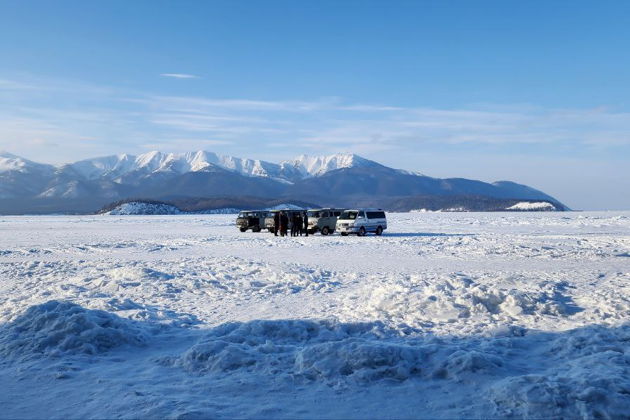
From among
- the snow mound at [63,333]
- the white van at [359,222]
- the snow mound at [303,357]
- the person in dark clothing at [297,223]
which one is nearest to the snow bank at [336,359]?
the snow mound at [303,357]

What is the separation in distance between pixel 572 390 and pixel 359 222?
27.5 metres

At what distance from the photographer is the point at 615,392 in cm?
611

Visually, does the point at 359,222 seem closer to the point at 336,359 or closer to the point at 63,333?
the point at 63,333

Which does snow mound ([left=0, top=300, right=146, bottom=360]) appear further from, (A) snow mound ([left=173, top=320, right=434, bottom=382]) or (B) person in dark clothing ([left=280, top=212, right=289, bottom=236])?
(B) person in dark clothing ([left=280, top=212, right=289, bottom=236])

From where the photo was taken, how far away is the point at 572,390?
615cm

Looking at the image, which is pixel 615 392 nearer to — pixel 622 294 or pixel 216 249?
pixel 622 294

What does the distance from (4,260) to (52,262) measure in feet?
9.20

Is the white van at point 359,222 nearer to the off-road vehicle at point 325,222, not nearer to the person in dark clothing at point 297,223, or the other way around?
the off-road vehicle at point 325,222

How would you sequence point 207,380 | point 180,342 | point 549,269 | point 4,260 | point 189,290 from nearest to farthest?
1. point 207,380
2. point 180,342
3. point 189,290
4. point 549,269
5. point 4,260

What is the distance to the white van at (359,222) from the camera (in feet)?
110

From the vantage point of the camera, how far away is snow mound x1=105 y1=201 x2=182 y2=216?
149875 millimetres

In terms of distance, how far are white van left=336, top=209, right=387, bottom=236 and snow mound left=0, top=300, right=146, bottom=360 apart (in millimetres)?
24763

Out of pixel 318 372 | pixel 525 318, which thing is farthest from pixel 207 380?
pixel 525 318

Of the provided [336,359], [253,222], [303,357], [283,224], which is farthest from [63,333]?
[253,222]
